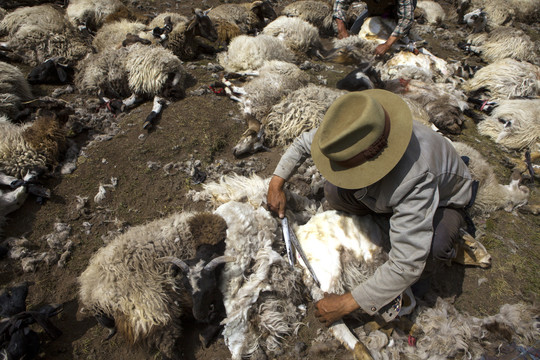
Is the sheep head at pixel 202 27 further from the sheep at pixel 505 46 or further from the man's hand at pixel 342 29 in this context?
the sheep at pixel 505 46

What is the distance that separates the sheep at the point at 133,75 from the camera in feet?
16.0

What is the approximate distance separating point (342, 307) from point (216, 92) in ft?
13.7

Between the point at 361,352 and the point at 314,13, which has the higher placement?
the point at 314,13

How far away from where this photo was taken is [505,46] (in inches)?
257

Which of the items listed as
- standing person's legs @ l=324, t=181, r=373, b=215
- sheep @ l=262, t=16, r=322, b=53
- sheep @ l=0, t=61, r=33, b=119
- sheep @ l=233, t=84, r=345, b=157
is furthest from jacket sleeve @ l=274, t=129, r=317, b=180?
sheep @ l=262, t=16, r=322, b=53

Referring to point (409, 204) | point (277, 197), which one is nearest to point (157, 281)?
point (277, 197)

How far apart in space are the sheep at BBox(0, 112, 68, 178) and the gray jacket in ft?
12.6

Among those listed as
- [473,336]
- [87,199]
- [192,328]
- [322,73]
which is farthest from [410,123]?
[322,73]

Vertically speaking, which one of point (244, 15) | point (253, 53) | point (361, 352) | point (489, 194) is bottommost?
point (489, 194)

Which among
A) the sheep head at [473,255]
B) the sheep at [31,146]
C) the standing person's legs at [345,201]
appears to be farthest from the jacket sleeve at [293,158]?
the sheep at [31,146]

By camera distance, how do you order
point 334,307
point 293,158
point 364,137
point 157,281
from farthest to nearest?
point 293,158 < point 334,307 < point 157,281 < point 364,137

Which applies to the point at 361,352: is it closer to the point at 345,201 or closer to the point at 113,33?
the point at 345,201

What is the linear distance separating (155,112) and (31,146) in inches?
64.0

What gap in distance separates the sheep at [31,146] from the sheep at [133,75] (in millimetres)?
1140
